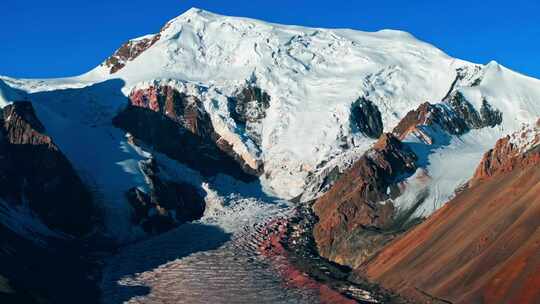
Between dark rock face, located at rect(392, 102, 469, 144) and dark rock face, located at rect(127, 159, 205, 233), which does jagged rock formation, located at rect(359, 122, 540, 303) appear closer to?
dark rock face, located at rect(127, 159, 205, 233)

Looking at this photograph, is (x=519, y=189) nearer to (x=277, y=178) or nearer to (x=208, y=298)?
(x=208, y=298)

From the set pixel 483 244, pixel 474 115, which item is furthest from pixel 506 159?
pixel 474 115

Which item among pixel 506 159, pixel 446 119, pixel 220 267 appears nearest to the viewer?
pixel 506 159

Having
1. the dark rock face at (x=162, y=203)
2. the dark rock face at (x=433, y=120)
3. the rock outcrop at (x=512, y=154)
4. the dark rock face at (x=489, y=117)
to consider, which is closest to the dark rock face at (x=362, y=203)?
the rock outcrop at (x=512, y=154)

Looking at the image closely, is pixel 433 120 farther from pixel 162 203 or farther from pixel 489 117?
pixel 162 203

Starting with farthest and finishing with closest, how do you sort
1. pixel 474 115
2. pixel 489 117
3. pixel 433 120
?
pixel 489 117 < pixel 474 115 < pixel 433 120

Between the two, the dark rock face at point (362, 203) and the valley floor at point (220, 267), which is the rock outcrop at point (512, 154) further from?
the valley floor at point (220, 267)

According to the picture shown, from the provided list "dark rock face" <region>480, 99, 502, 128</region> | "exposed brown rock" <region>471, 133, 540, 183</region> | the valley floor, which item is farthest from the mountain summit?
"exposed brown rock" <region>471, 133, 540, 183</region>
